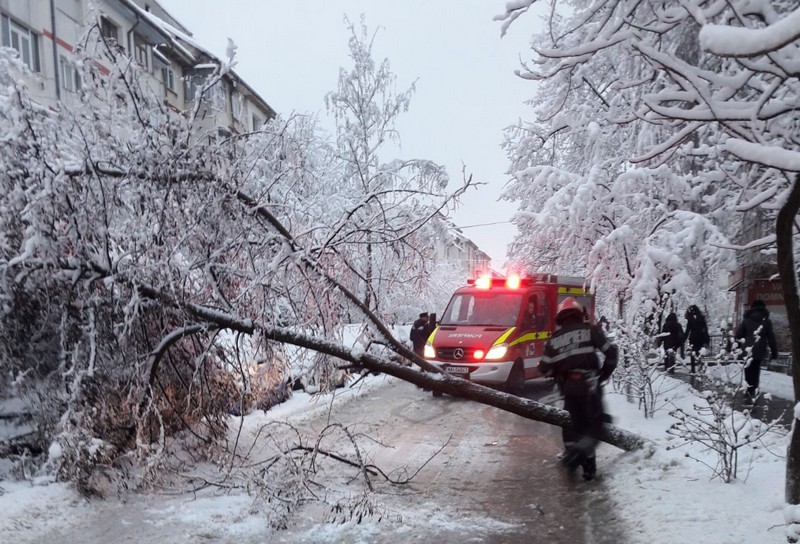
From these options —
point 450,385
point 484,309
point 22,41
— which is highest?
point 22,41

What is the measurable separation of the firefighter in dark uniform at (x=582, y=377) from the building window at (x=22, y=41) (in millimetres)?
16932

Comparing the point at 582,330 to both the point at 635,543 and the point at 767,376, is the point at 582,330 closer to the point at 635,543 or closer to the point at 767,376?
the point at 635,543

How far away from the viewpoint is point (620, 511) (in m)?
5.45

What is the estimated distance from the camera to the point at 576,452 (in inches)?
258

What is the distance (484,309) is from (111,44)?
30.3 feet

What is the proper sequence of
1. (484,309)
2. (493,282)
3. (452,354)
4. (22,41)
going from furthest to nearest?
(22,41) → (493,282) → (484,309) → (452,354)

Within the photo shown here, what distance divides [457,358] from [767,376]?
8.77 m

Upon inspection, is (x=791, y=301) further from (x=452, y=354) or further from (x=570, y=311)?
(x=452, y=354)

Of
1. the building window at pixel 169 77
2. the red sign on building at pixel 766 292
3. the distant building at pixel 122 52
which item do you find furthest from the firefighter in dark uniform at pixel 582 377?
the building window at pixel 169 77

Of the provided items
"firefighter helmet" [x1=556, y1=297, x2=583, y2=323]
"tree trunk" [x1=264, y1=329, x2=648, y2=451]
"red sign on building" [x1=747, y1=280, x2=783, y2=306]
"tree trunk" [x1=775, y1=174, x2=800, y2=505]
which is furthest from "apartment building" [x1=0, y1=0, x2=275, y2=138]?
"red sign on building" [x1=747, y1=280, x2=783, y2=306]

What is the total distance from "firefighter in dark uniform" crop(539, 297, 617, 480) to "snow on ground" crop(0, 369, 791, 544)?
1.25ft

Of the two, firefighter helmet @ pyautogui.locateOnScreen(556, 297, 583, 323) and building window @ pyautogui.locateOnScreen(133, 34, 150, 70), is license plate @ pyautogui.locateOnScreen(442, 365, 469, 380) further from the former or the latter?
building window @ pyautogui.locateOnScreen(133, 34, 150, 70)

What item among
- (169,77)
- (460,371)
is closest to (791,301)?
(460,371)

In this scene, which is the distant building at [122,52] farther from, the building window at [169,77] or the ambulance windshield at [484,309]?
the ambulance windshield at [484,309]
